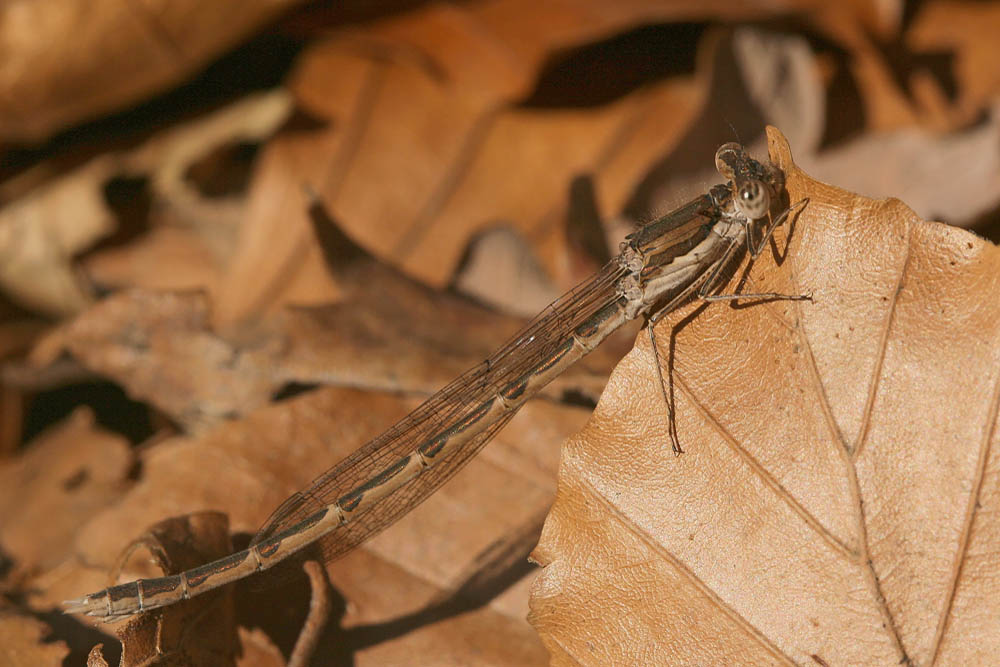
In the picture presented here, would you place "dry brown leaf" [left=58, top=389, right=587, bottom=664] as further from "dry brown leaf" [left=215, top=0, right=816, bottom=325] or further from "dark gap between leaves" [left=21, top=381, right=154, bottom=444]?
"dry brown leaf" [left=215, top=0, right=816, bottom=325]

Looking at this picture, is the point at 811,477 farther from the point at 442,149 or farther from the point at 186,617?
the point at 442,149

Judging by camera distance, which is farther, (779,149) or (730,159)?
(730,159)

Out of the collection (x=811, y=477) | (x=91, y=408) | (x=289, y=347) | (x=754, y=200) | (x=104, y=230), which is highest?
(x=104, y=230)

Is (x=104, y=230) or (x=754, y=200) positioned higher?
(x=104, y=230)

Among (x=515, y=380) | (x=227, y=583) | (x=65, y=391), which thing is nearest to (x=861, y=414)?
(x=515, y=380)

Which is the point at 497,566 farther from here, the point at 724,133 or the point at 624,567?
the point at 724,133

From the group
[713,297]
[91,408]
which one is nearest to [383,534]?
[713,297]
